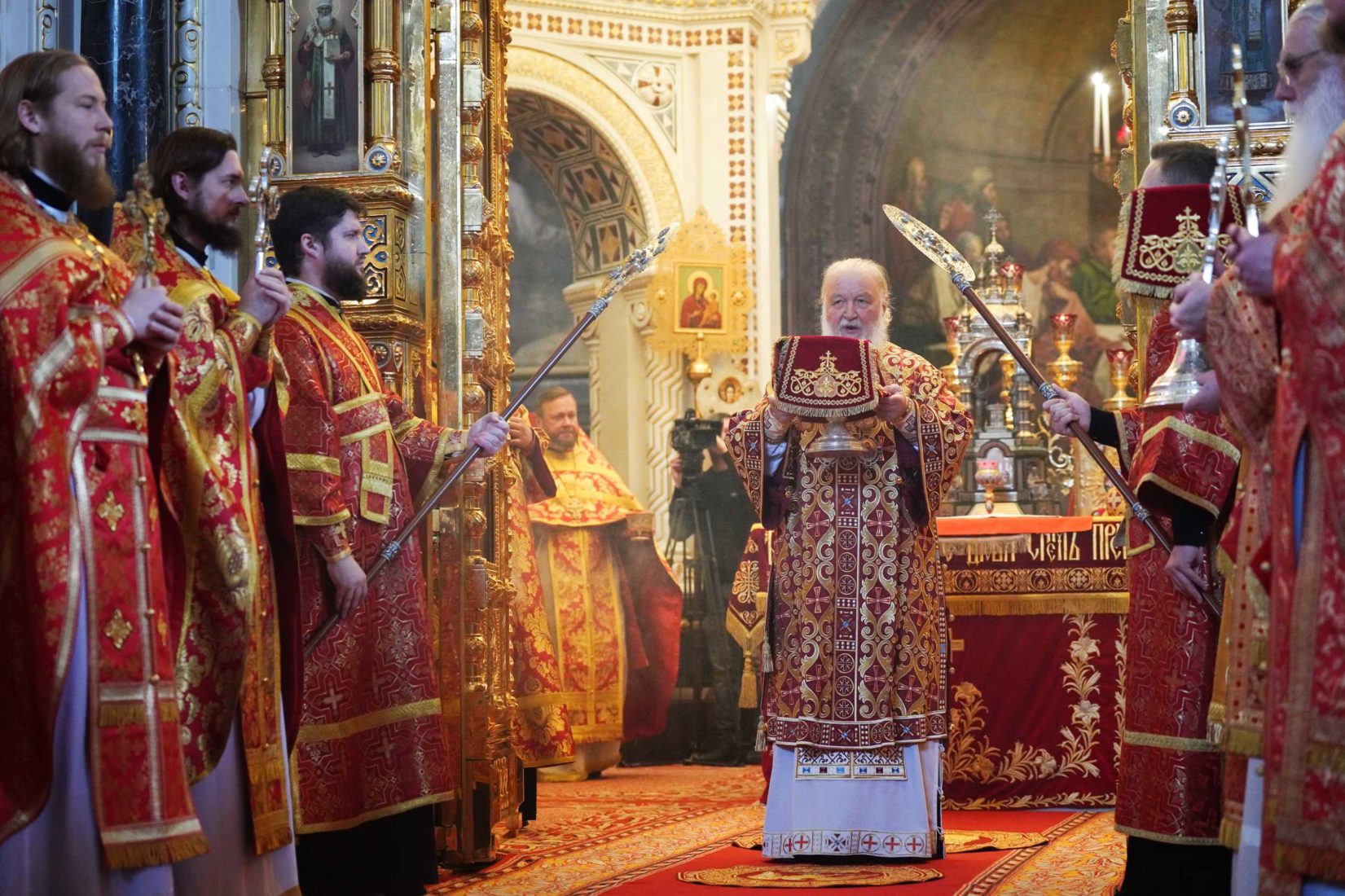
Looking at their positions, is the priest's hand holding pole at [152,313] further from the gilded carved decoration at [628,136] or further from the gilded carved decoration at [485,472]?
the gilded carved decoration at [628,136]

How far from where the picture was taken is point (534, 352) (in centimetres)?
1393

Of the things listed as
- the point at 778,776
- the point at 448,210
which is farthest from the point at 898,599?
the point at 448,210

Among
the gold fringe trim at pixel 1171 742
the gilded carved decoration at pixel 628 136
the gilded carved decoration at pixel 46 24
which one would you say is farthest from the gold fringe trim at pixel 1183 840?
the gilded carved decoration at pixel 628 136

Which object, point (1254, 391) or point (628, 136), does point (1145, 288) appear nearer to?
point (1254, 391)

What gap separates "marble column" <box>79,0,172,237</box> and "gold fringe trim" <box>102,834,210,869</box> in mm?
2593

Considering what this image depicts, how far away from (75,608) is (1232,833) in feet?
7.02

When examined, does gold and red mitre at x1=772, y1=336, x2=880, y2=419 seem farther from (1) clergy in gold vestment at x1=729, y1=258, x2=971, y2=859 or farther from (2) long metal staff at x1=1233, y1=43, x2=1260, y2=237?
(2) long metal staff at x1=1233, y1=43, x2=1260, y2=237

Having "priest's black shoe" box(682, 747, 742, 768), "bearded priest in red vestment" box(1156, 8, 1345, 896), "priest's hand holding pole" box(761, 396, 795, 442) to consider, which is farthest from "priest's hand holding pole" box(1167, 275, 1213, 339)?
"priest's black shoe" box(682, 747, 742, 768)

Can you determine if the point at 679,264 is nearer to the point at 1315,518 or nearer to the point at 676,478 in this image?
the point at 676,478

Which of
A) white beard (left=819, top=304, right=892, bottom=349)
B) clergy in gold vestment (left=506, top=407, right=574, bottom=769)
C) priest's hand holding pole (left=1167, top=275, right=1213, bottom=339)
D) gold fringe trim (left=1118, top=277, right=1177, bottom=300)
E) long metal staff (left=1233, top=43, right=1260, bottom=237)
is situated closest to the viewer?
long metal staff (left=1233, top=43, right=1260, bottom=237)

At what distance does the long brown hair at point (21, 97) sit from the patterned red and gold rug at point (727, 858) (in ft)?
7.98

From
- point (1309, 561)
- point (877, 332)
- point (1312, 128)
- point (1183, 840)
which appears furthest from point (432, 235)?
point (1309, 561)

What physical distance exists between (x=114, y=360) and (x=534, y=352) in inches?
407

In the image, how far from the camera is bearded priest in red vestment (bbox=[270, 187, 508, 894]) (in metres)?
4.79
